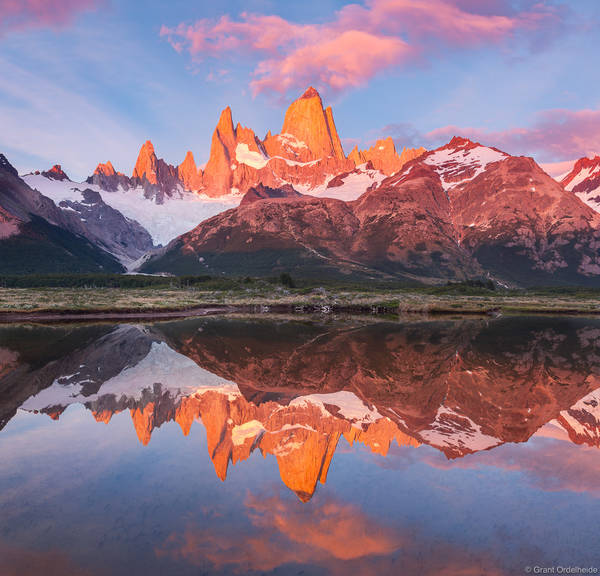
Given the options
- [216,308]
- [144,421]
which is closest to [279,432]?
[144,421]

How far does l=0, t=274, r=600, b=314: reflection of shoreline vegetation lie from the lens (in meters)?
84.2

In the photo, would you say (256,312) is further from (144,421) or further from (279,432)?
(279,432)

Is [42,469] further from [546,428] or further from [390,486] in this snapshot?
[546,428]

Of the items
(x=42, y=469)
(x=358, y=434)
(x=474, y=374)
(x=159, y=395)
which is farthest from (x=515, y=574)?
(x=474, y=374)

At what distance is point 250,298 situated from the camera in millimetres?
107625

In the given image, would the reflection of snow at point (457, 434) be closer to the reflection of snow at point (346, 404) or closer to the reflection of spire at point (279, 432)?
the reflection of spire at point (279, 432)

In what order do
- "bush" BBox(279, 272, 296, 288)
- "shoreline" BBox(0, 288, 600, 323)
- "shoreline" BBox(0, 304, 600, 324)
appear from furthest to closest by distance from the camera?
"bush" BBox(279, 272, 296, 288), "shoreline" BBox(0, 288, 600, 323), "shoreline" BBox(0, 304, 600, 324)

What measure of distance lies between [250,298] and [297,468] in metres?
93.6

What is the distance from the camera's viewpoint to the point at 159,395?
2336 cm

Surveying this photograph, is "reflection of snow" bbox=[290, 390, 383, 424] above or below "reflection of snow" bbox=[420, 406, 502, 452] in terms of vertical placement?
below

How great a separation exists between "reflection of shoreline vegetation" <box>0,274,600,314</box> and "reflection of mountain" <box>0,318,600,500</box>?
3727cm

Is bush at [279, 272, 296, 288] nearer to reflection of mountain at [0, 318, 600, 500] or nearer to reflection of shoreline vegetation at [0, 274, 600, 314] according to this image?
reflection of shoreline vegetation at [0, 274, 600, 314]

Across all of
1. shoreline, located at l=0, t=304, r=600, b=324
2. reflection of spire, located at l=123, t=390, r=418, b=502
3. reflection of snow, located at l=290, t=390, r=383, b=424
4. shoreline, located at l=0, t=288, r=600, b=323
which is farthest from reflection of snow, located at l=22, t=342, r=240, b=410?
shoreline, located at l=0, t=288, r=600, b=323

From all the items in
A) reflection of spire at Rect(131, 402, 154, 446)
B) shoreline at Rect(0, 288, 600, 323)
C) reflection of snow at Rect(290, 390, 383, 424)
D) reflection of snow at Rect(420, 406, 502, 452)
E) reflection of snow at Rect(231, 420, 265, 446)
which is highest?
reflection of snow at Rect(420, 406, 502, 452)
